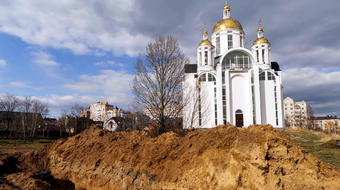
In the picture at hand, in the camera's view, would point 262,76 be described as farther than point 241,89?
Yes

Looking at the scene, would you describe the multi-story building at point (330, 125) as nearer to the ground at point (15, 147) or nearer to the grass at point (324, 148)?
the grass at point (324, 148)

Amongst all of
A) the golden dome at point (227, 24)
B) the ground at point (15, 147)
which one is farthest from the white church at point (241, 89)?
the ground at point (15, 147)

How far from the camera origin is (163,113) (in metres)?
12.7

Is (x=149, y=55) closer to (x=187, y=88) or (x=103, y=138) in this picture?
(x=187, y=88)

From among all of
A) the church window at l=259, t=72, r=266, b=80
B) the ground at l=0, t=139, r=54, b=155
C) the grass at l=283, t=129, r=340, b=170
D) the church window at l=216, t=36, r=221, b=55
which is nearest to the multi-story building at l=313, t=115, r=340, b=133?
the church window at l=259, t=72, r=266, b=80

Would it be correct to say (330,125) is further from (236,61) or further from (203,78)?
(203,78)

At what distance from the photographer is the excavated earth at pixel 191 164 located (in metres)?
4.41

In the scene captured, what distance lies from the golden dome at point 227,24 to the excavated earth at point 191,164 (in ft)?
117

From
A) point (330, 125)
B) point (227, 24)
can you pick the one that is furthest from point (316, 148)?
point (330, 125)

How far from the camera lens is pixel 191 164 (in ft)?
17.4

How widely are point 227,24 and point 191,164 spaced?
125 feet

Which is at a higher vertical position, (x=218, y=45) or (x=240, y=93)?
(x=218, y=45)

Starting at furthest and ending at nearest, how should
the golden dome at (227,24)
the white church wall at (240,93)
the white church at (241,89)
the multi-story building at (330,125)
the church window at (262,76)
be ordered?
1. the multi-story building at (330,125)
2. the golden dome at (227,24)
3. the church window at (262,76)
4. the white church wall at (240,93)
5. the white church at (241,89)

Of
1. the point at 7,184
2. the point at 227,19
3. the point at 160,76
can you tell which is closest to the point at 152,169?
the point at 7,184
